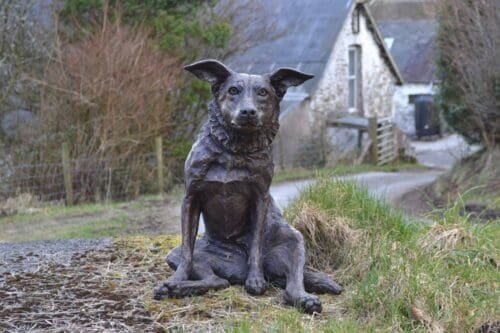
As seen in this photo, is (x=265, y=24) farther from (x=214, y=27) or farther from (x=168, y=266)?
(x=168, y=266)

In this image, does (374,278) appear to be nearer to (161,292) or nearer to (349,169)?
(161,292)

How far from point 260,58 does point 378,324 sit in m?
19.7

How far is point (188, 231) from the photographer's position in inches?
214

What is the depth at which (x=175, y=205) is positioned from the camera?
13.3m

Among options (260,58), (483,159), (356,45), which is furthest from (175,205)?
(356,45)

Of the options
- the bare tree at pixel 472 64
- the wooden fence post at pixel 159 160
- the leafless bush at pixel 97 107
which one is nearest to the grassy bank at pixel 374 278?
the leafless bush at pixel 97 107

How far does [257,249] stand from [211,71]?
1257mm

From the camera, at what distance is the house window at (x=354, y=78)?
84.8 ft

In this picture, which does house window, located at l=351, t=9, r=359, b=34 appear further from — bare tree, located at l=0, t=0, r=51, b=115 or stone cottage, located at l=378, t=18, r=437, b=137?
bare tree, located at l=0, t=0, r=51, b=115

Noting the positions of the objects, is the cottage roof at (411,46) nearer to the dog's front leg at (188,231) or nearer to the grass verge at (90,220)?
the grass verge at (90,220)

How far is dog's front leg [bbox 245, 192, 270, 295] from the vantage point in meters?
5.27

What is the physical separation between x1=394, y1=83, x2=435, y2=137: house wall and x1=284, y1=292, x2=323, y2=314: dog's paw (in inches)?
1200

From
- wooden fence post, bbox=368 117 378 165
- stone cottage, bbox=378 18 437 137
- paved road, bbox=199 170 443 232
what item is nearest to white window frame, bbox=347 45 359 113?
wooden fence post, bbox=368 117 378 165

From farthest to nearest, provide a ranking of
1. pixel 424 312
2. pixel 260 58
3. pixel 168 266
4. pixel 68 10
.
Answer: pixel 260 58 → pixel 68 10 → pixel 168 266 → pixel 424 312
